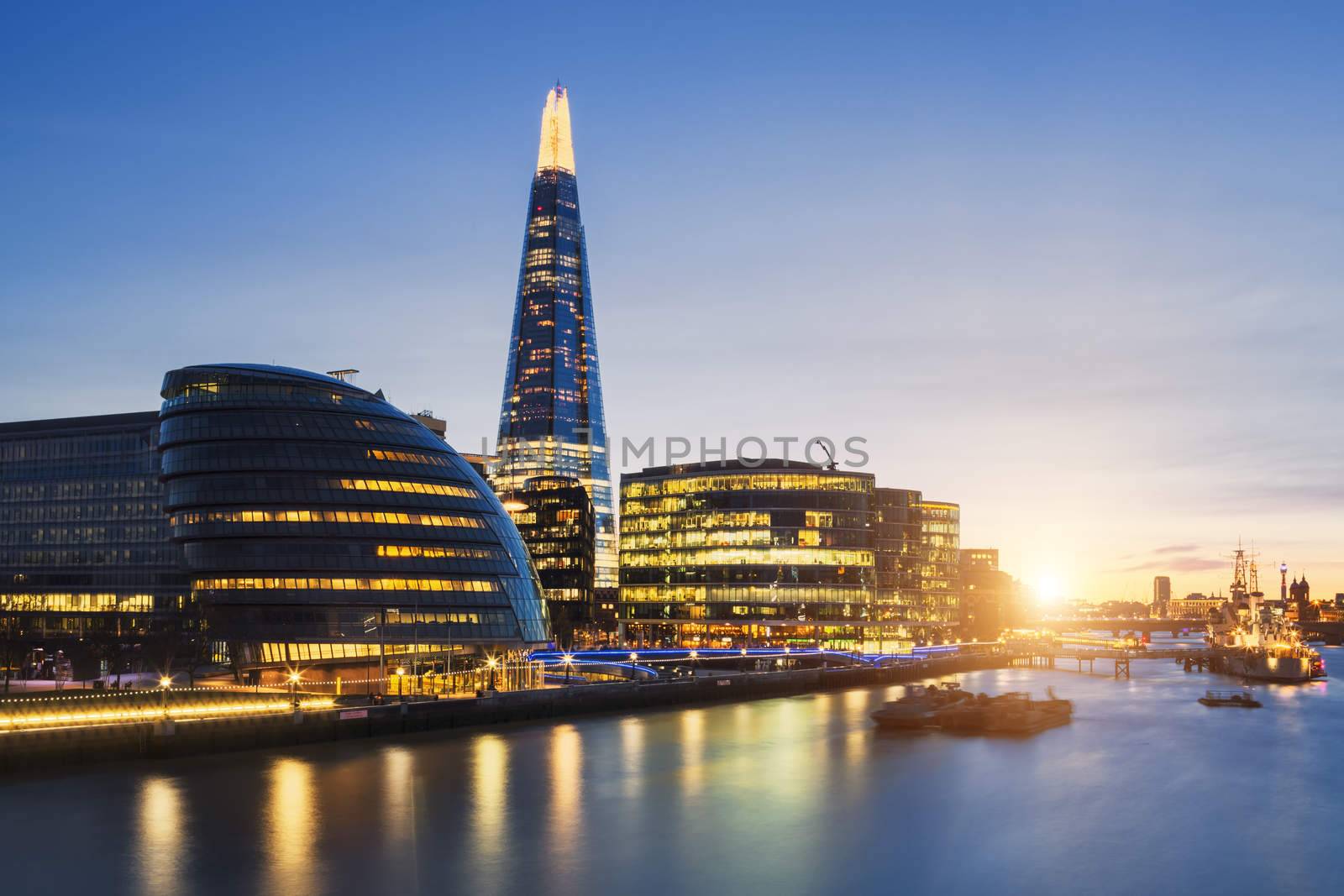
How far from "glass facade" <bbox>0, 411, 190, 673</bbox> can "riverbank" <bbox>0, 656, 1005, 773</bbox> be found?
54948mm

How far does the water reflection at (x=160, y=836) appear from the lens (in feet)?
154

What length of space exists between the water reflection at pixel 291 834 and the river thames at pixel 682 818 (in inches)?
7.1

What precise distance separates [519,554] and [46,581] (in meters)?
63.4

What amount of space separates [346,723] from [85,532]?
7816 cm

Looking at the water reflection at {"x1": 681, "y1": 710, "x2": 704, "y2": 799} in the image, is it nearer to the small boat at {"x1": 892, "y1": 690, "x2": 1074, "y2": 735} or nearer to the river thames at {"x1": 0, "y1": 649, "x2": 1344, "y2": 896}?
the river thames at {"x1": 0, "y1": 649, "x2": 1344, "y2": 896}

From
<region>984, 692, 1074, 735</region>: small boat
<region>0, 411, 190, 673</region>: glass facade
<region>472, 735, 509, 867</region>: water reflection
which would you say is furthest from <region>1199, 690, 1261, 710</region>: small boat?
<region>0, 411, 190, 673</region>: glass facade

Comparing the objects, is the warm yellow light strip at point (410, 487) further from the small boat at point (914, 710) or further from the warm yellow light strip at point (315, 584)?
the small boat at point (914, 710)

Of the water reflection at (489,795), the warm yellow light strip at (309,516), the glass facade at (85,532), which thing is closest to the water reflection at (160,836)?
the water reflection at (489,795)

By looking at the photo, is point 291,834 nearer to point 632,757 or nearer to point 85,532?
point 632,757

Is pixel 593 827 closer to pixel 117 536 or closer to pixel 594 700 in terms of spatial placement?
pixel 594 700

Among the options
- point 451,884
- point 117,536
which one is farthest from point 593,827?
point 117,536

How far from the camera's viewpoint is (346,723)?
85.6 metres

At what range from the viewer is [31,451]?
493ft

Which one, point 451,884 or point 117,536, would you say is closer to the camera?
point 451,884
